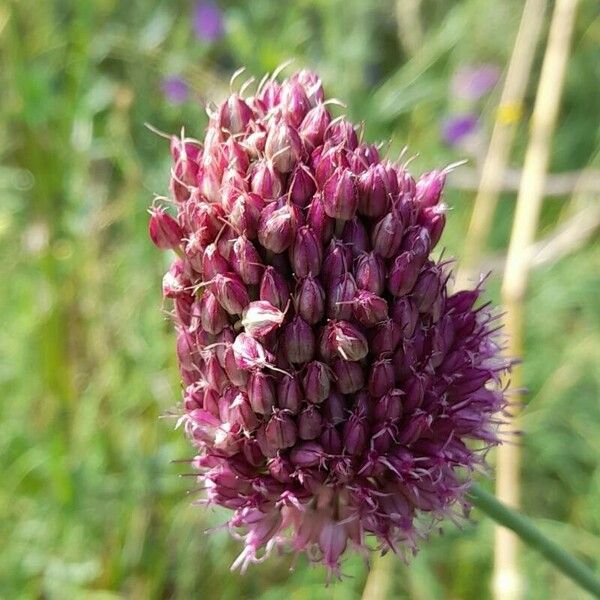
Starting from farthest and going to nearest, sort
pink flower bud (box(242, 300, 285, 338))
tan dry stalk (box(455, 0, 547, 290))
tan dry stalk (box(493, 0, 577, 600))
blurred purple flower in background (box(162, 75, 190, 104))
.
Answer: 1. blurred purple flower in background (box(162, 75, 190, 104))
2. tan dry stalk (box(455, 0, 547, 290))
3. tan dry stalk (box(493, 0, 577, 600))
4. pink flower bud (box(242, 300, 285, 338))

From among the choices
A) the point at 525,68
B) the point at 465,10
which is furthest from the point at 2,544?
the point at 465,10

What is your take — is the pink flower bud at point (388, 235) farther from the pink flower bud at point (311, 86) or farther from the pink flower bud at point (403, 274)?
the pink flower bud at point (311, 86)

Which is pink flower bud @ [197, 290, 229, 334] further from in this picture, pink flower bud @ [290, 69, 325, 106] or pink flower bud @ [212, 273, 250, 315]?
pink flower bud @ [290, 69, 325, 106]

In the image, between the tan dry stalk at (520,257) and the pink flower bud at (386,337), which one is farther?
the tan dry stalk at (520,257)

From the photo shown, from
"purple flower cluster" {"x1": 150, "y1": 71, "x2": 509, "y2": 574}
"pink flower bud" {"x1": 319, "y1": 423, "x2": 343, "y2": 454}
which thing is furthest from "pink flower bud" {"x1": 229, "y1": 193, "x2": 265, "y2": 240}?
"pink flower bud" {"x1": 319, "y1": 423, "x2": 343, "y2": 454}

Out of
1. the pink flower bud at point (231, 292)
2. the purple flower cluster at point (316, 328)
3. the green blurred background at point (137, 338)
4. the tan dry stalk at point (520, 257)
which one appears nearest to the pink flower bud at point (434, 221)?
the purple flower cluster at point (316, 328)
